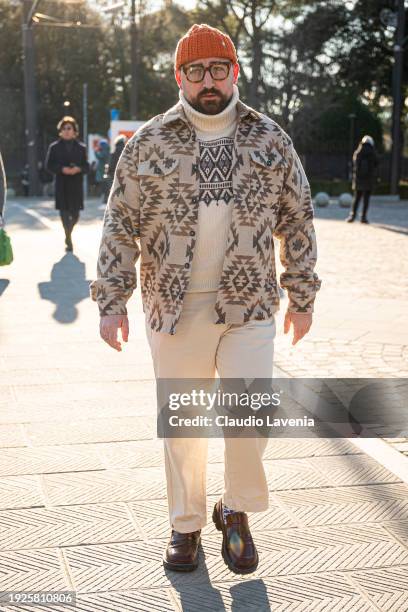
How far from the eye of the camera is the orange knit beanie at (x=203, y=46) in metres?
3.42

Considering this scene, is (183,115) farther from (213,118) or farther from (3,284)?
(3,284)

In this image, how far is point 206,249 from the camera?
3.44 metres

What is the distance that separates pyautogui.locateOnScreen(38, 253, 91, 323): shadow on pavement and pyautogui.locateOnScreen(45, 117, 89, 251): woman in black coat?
3.53ft

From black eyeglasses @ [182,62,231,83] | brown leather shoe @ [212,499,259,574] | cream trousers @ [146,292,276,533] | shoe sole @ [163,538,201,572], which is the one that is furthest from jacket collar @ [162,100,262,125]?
shoe sole @ [163,538,201,572]

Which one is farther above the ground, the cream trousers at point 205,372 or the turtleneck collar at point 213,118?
the turtleneck collar at point 213,118

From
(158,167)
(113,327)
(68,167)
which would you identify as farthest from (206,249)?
(68,167)

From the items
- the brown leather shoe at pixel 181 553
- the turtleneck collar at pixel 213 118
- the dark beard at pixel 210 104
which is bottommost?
the brown leather shoe at pixel 181 553

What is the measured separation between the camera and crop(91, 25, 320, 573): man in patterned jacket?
3393 mm

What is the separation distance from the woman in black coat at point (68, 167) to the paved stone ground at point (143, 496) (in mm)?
5580

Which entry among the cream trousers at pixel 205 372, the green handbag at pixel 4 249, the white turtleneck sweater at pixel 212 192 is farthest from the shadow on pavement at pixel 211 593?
the green handbag at pixel 4 249

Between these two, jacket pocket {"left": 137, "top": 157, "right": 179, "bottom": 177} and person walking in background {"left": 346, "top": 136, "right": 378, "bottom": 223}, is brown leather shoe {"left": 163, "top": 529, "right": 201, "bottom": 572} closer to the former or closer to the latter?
jacket pocket {"left": 137, "top": 157, "right": 179, "bottom": 177}

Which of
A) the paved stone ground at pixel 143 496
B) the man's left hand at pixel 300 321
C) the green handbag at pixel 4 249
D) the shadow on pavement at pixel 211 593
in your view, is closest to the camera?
the shadow on pavement at pixel 211 593

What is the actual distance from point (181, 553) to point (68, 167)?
33.8ft

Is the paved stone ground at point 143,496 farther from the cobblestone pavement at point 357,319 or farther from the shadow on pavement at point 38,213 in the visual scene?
the shadow on pavement at point 38,213
